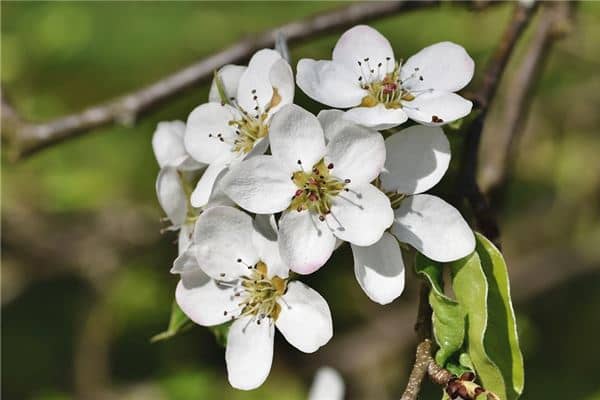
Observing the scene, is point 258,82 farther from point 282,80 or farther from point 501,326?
point 501,326

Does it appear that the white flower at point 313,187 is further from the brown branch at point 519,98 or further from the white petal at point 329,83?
the brown branch at point 519,98

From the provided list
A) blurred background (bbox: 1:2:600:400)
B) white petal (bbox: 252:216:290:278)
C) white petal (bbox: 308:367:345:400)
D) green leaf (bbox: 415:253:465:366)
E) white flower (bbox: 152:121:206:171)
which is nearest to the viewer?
green leaf (bbox: 415:253:465:366)

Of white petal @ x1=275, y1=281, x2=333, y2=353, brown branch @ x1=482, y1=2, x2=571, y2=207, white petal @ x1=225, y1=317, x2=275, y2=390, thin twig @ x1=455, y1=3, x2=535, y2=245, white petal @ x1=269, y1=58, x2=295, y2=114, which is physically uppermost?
white petal @ x1=269, y1=58, x2=295, y2=114

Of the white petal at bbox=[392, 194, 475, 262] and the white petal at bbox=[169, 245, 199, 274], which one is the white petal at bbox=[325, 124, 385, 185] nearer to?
the white petal at bbox=[392, 194, 475, 262]

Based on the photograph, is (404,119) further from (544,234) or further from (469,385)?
(544,234)

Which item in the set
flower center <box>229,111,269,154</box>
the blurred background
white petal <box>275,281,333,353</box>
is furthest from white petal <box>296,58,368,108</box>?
the blurred background

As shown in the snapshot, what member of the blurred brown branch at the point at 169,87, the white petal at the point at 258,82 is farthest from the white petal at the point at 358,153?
the blurred brown branch at the point at 169,87

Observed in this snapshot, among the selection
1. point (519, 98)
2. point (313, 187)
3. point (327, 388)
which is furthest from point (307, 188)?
point (519, 98)
